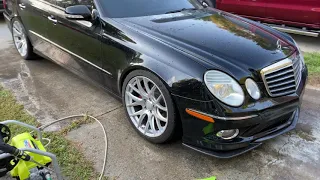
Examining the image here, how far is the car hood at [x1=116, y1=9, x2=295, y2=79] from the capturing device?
8.55 ft

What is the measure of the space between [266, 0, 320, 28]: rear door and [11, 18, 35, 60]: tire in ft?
14.5

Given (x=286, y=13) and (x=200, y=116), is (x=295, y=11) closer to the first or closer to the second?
(x=286, y=13)

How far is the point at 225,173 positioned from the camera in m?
2.65

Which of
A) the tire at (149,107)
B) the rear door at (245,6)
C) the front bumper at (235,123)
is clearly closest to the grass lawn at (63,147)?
the tire at (149,107)

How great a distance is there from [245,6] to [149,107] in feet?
14.8

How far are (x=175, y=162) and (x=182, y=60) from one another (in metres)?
0.90

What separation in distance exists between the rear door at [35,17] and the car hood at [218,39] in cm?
161

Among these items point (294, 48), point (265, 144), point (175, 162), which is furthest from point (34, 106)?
point (294, 48)

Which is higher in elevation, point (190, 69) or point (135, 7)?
point (135, 7)

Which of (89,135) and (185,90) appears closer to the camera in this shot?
(185,90)

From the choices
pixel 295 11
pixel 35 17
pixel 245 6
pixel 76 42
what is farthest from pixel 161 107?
pixel 245 6

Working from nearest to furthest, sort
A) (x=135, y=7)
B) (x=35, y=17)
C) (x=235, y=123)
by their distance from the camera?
(x=235, y=123) → (x=135, y=7) → (x=35, y=17)

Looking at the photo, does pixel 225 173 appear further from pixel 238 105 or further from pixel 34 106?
pixel 34 106

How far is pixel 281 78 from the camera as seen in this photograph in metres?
2.66
